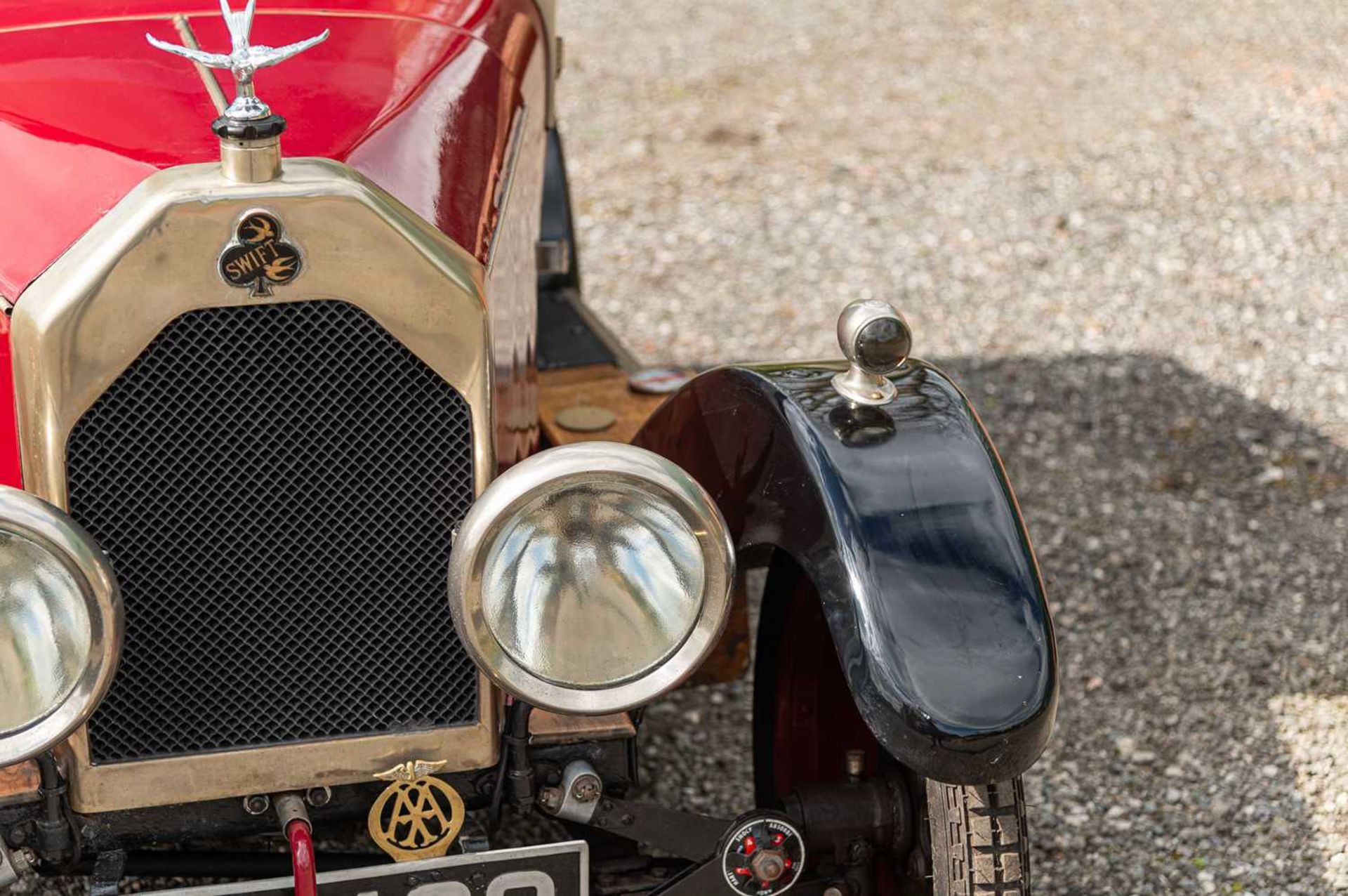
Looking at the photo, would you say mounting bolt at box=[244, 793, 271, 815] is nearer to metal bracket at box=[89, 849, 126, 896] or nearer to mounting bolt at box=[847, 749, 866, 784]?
metal bracket at box=[89, 849, 126, 896]

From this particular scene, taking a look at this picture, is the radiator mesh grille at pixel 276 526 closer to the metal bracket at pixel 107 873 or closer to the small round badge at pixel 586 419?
the metal bracket at pixel 107 873

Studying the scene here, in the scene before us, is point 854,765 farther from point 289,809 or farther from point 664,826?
point 289,809

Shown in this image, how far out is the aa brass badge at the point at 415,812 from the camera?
6.44ft

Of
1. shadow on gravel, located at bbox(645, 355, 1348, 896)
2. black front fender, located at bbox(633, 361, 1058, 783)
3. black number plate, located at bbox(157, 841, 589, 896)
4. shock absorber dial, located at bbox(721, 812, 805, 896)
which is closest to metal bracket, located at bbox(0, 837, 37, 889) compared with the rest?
black number plate, located at bbox(157, 841, 589, 896)

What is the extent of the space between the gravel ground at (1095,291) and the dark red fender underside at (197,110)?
4.64 feet

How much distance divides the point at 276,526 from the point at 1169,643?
2.32 m

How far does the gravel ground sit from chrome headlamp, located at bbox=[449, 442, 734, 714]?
4.15 ft

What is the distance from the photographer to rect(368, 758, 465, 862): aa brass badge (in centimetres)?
196

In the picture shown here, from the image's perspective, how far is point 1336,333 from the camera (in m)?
4.89

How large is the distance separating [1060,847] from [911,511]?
4.05 ft

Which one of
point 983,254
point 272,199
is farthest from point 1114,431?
point 272,199

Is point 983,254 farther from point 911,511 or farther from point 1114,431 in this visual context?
point 911,511

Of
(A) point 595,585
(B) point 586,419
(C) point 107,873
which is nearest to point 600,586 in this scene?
(A) point 595,585

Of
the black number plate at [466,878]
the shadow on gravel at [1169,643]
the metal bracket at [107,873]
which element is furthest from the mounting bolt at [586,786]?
the shadow on gravel at [1169,643]
